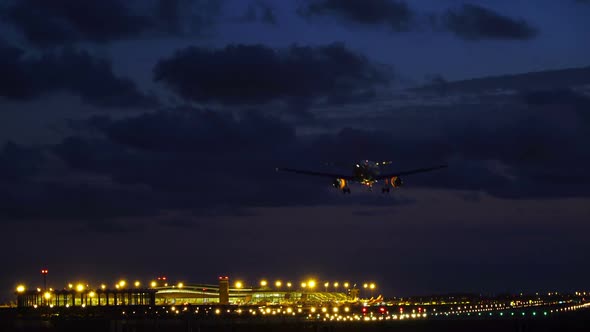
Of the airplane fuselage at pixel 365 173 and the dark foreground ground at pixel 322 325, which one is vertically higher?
the airplane fuselage at pixel 365 173

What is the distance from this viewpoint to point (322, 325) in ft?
460

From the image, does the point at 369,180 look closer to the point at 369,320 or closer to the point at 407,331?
the point at 369,320

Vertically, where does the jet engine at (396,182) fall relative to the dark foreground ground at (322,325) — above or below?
above

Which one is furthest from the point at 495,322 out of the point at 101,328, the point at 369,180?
the point at 101,328

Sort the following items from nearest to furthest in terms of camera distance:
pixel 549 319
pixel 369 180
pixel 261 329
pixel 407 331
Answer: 1. pixel 407 331
2. pixel 261 329
3. pixel 549 319
4. pixel 369 180

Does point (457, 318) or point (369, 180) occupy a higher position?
point (369, 180)

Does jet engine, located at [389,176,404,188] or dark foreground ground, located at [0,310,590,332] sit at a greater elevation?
jet engine, located at [389,176,404,188]

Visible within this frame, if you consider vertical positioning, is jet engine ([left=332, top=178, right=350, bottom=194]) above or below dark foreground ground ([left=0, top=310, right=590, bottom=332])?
above

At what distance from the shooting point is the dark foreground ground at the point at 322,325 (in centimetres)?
13812

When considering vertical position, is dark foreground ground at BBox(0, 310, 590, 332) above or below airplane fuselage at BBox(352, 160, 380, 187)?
below

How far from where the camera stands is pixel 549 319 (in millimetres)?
153875

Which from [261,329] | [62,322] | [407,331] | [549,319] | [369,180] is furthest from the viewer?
[62,322]

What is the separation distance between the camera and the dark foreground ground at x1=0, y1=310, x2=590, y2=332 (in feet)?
453

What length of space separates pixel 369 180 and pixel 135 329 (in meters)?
47.4
